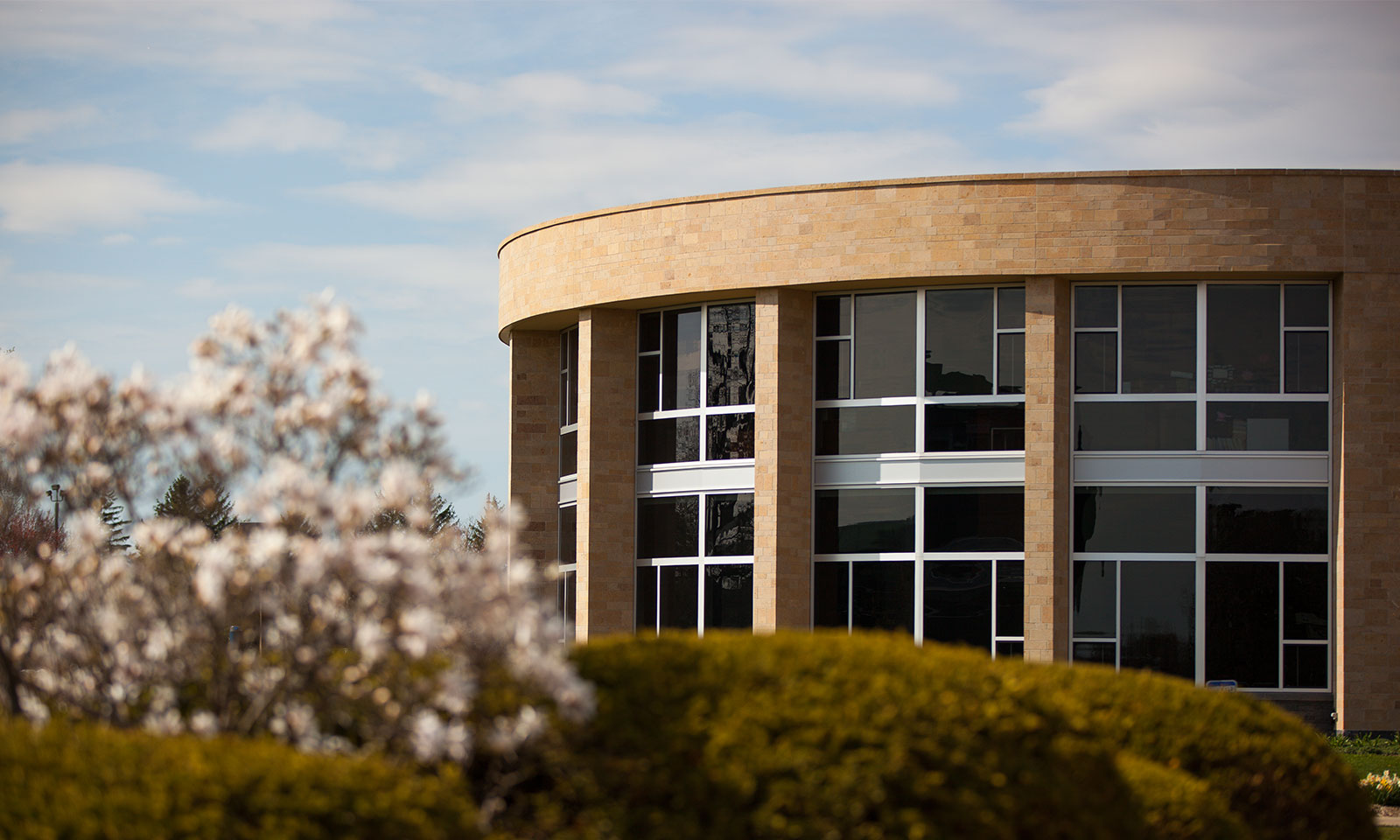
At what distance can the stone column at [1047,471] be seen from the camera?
70.3ft

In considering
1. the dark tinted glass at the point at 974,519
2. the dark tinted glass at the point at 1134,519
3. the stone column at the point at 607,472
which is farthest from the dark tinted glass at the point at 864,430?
the stone column at the point at 607,472

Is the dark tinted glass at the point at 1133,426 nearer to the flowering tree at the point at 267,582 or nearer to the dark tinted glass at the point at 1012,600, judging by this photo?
the dark tinted glass at the point at 1012,600

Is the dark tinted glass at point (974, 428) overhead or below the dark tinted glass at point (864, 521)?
overhead

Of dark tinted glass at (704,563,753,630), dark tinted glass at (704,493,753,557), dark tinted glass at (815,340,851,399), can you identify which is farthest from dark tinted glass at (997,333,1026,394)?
dark tinted glass at (704,563,753,630)

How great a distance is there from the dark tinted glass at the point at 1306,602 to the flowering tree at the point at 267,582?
679 inches

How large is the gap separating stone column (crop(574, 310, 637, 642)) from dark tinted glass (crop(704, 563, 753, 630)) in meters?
1.66

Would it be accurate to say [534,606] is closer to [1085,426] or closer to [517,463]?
[1085,426]

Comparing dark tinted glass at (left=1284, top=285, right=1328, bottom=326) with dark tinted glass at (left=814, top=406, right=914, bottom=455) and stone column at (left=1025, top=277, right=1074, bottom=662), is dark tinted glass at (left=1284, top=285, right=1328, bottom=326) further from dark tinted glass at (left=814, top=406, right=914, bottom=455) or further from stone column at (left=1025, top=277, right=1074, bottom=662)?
dark tinted glass at (left=814, top=406, right=914, bottom=455)

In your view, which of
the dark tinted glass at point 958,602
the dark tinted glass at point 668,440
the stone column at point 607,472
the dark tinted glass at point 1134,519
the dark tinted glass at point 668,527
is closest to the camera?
the dark tinted glass at point 1134,519

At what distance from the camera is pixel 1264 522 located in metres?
21.6

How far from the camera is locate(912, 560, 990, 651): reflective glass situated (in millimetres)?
21984

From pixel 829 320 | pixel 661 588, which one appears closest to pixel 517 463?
pixel 661 588

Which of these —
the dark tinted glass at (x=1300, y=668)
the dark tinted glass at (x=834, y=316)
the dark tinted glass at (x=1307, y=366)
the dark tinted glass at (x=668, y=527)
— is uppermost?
the dark tinted glass at (x=834, y=316)

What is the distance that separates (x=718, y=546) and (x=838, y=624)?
2.39 meters
